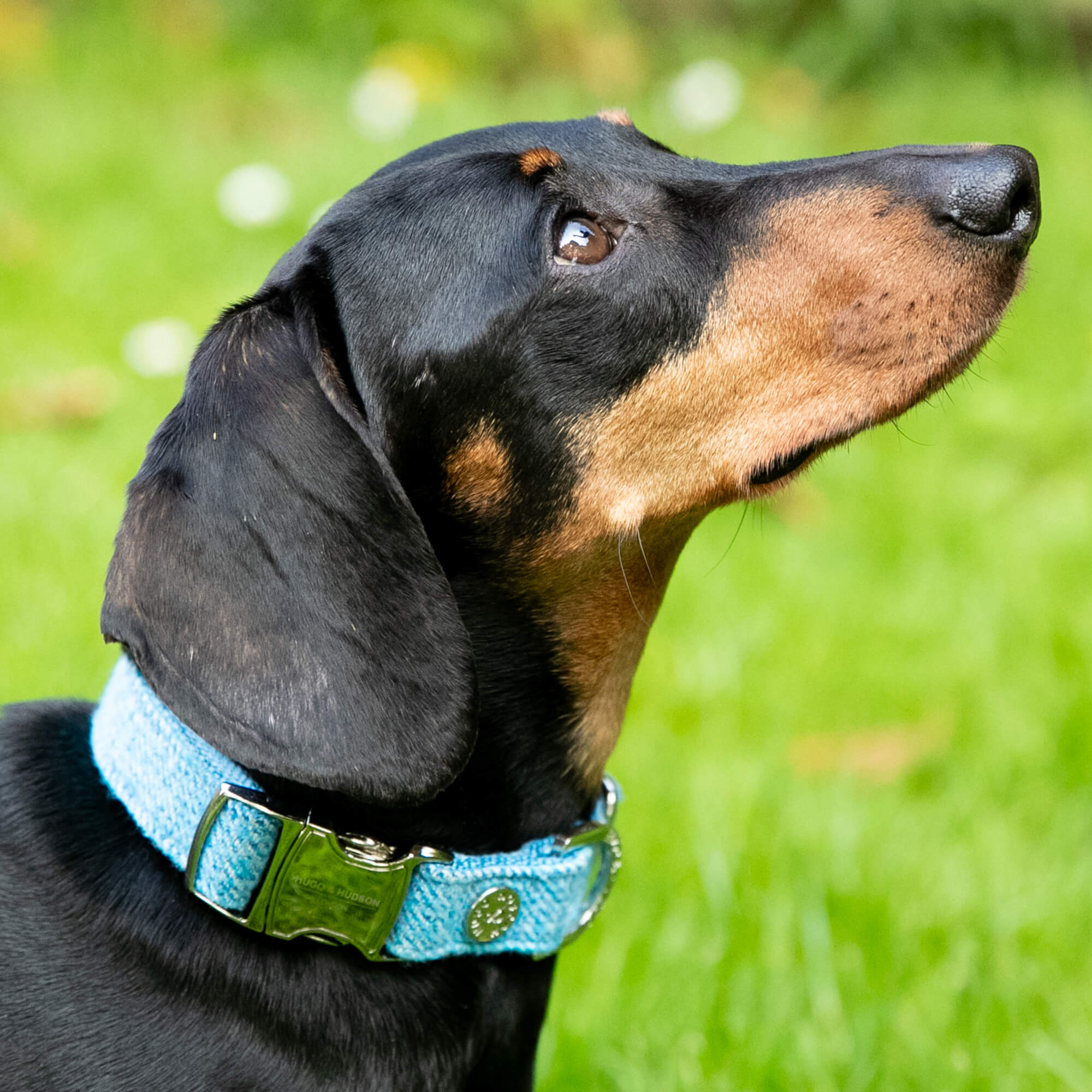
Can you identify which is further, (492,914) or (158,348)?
(158,348)

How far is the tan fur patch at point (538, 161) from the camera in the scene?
7.54 ft

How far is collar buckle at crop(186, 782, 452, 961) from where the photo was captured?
1.91 meters

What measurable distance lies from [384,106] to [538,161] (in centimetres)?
514

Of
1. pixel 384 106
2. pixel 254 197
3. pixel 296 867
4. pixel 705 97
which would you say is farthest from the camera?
pixel 705 97

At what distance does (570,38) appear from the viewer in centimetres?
814

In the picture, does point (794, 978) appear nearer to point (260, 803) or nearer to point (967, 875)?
point (967, 875)

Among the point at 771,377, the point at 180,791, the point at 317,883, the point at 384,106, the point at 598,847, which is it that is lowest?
the point at 598,847

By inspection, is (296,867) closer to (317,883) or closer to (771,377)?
(317,883)

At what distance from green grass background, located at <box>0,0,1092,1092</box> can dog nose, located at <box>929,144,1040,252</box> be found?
0.40 metres

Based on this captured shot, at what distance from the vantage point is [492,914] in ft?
6.82

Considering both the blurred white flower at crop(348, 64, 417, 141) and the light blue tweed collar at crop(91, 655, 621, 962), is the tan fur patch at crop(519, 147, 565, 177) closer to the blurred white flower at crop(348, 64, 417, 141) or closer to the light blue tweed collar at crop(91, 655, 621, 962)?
the light blue tweed collar at crop(91, 655, 621, 962)

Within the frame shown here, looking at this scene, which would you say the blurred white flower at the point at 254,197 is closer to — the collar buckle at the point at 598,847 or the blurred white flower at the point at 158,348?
the blurred white flower at the point at 158,348

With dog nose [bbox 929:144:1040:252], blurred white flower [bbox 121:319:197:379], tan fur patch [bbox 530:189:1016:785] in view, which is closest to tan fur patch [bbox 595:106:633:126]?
tan fur patch [bbox 530:189:1016:785]

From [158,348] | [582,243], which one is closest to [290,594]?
[582,243]
